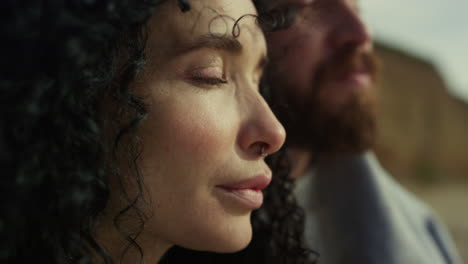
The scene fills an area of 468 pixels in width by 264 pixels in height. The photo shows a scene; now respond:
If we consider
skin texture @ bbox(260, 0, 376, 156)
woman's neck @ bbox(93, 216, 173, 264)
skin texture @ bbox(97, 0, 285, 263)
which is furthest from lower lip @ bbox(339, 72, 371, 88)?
woman's neck @ bbox(93, 216, 173, 264)

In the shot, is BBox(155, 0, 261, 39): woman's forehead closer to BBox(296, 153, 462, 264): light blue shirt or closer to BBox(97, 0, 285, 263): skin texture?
BBox(97, 0, 285, 263): skin texture

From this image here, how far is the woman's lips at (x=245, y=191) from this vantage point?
92 cm

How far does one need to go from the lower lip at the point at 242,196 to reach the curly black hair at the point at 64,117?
141 millimetres

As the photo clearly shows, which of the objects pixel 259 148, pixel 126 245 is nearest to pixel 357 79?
pixel 259 148

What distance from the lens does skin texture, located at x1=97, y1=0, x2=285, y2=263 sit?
35.2 inches

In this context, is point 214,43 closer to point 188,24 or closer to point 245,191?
point 188,24

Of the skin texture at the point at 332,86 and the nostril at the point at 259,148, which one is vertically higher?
the nostril at the point at 259,148

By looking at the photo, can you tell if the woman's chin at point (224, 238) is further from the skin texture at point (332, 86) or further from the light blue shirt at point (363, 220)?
the light blue shirt at point (363, 220)

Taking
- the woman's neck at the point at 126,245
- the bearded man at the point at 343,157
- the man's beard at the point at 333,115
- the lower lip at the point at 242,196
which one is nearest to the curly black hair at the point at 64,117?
the woman's neck at the point at 126,245

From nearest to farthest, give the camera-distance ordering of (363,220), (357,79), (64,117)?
(64,117), (363,220), (357,79)

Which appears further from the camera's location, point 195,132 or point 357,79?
point 357,79

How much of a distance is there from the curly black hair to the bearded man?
1.81ft

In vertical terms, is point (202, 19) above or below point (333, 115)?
above

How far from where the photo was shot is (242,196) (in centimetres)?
93
